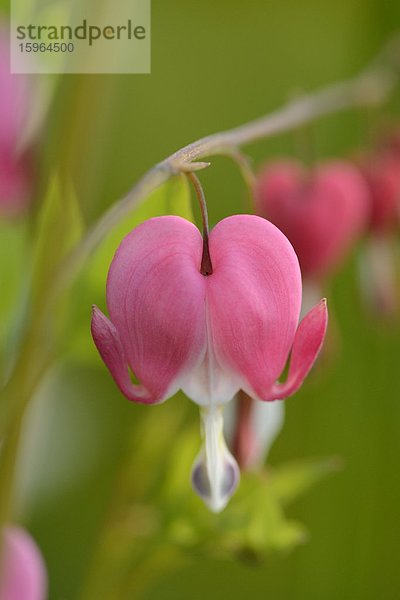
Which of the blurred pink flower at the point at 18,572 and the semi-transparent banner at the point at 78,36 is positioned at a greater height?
the semi-transparent banner at the point at 78,36

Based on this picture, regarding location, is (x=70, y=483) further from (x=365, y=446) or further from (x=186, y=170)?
(x=186, y=170)

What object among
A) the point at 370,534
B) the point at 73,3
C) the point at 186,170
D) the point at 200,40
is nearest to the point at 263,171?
the point at 73,3

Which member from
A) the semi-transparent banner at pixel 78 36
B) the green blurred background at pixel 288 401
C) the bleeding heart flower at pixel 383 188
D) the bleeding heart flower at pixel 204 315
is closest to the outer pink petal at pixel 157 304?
the bleeding heart flower at pixel 204 315

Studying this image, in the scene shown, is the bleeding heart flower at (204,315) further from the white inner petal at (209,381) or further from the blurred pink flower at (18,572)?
the blurred pink flower at (18,572)

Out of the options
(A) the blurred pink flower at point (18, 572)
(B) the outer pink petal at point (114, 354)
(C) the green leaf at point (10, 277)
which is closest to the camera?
(B) the outer pink petal at point (114, 354)

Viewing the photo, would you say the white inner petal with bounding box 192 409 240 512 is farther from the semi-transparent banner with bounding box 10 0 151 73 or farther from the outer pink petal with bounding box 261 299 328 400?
the semi-transparent banner with bounding box 10 0 151 73

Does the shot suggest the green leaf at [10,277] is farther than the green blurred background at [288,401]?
No
